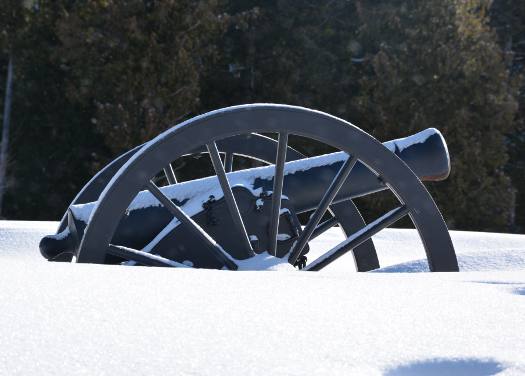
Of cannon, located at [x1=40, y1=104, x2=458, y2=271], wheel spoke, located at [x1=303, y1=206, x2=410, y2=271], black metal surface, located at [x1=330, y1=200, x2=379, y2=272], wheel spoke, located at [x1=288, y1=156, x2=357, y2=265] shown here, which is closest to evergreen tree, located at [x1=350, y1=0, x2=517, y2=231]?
black metal surface, located at [x1=330, y1=200, x2=379, y2=272]

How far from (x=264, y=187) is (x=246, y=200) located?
0.16 m

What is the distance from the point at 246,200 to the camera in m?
5.52

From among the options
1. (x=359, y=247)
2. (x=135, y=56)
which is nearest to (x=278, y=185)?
(x=359, y=247)

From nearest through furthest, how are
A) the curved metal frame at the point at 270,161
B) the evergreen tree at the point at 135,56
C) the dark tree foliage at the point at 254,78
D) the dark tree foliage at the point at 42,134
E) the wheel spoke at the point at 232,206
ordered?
the wheel spoke at the point at 232,206 < the curved metal frame at the point at 270,161 < the evergreen tree at the point at 135,56 < the dark tree foliage at the point at 254,78 < the dark tree foliage at the point at 42,134

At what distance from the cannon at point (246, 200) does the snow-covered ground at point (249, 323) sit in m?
1.21

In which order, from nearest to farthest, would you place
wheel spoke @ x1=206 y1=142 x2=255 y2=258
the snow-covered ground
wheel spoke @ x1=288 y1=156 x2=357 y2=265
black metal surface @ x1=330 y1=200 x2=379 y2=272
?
the snow-covered ground, wheel spoke @ x1=206 y1=142 x2=255 y2=258, wheel spoke @ x1=288 y1=156 x2=357 y2=265, black metal surface @ x1=330 y1=200 x2=379 y2=272

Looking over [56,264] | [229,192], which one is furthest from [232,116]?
[56,264]

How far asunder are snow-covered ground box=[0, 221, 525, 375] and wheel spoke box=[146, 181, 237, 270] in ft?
3.96

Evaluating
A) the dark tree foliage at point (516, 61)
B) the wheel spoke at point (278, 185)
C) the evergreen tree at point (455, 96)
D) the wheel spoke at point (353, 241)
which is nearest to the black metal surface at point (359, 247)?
the wheel spoke at point (353, 241)

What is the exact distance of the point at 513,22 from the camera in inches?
843

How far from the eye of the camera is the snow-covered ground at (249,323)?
240 centimetres

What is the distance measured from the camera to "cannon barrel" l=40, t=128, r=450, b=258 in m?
5.40

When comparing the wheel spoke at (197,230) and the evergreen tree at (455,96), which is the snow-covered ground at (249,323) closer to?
the wheel spoke at (197,230)

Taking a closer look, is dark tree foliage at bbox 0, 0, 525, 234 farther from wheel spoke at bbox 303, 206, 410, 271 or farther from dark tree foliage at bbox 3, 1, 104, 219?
wheel spoke at bbox 303, 206, 410, 271
